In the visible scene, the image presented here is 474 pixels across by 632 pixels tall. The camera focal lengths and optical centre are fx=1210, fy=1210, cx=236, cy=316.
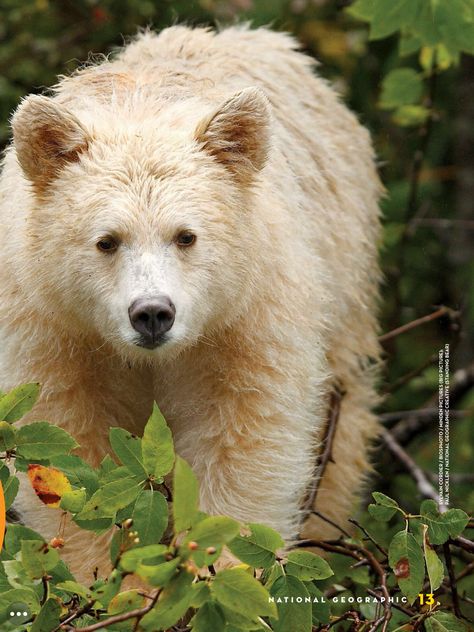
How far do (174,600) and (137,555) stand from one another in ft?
0.59

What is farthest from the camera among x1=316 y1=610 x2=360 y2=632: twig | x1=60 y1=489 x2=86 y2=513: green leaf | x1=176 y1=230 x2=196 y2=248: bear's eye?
x1=176 y1=230 x2=196 y2=248: bear's eye

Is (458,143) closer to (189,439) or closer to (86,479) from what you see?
(189,439)

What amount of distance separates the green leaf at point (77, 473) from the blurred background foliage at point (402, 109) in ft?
11.0

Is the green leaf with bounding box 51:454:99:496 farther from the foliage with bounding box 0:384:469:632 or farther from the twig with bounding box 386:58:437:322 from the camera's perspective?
the twig with bounding box 386:58:437:322

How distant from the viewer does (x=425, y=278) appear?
10422 millimetres

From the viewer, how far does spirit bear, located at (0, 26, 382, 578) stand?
521cm

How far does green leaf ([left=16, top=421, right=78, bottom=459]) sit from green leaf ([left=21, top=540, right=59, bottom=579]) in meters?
0.45

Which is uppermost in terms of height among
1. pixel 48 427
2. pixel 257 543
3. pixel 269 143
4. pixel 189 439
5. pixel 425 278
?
pixel 269 143

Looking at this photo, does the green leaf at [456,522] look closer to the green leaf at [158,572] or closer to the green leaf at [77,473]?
the green leaf at [77,473]

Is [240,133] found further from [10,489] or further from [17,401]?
[10,489]

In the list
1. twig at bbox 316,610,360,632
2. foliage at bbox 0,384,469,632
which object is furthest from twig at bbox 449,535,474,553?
twig at bbox 316,610,360,632

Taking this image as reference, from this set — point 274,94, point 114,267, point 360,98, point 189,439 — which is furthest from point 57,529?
point 360,98

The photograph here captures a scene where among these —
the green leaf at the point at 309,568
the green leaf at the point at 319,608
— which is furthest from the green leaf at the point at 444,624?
the green leaf at the point at 309,568

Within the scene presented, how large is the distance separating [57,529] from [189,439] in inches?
31.7
